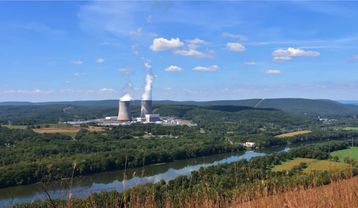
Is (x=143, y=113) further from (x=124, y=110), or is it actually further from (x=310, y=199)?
(x=310, y=199)

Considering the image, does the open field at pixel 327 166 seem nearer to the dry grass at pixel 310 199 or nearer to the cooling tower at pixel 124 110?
the dry grass at pixel 310 199

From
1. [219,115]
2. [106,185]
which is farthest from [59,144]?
[219,115]

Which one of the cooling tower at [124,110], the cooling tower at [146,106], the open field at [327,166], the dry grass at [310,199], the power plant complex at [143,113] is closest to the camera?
the dry grass at [310,199]

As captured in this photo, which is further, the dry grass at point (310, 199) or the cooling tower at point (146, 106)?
the cooling tower at point (146, 106)

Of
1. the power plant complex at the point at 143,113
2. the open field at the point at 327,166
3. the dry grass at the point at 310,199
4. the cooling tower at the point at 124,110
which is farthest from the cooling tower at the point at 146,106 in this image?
the dry grass at the point at 310,199

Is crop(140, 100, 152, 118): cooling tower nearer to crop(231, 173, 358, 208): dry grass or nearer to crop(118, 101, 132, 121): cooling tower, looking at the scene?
crop(118, 101, 132, 121): cooling tower

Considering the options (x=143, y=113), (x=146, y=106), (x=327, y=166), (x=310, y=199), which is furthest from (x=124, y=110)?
(x=310, y=199)

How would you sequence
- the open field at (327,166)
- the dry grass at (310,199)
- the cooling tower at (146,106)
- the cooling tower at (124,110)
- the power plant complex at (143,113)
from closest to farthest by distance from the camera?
the dry grass at (310,199)
the open field at (327,166)
the cooling tower at (124,110)
the power plant complex at (143,113)
the cooling tower at (146,106)

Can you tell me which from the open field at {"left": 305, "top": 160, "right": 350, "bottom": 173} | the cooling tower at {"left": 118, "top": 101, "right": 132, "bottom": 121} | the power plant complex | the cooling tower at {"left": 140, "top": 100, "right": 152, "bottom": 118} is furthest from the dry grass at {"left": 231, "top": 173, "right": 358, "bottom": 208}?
the cooling tower at {"left": 140, "top": 100, "right": 152, "bottom": 118}

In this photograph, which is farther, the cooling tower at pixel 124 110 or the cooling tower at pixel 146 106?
the cooling tower at pixel 146 106

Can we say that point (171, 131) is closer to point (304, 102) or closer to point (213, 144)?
point (213, 144)

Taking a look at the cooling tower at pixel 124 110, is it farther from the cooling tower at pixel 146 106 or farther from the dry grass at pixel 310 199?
the dry grass at pixel 310 199
